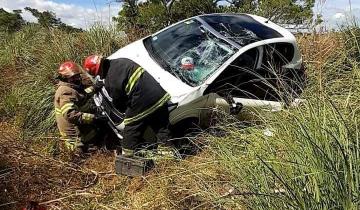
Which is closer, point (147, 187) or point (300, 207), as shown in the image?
point (300, 207)

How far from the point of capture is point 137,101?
Answer: 5.72 metres

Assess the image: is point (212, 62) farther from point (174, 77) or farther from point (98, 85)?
point (98, 85)

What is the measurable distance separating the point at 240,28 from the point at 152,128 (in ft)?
7.03

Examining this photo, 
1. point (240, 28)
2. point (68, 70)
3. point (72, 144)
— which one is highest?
point (240, 28)

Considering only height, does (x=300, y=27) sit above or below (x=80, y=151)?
above

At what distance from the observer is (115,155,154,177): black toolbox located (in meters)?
5.13

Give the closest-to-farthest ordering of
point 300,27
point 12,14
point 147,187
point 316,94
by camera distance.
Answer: point 316,94 → point 147,187 → point 300,27 → point 12,14

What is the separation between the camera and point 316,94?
12.4 ft

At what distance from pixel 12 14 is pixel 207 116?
56.9 feet

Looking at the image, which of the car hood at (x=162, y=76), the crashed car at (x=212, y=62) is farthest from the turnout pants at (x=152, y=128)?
the car hood at (x=162, y=76)

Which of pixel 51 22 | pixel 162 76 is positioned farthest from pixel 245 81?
pixel 51 22

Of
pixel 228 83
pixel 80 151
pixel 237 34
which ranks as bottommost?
pixel 80 151

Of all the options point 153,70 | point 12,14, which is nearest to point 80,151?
point 153,70

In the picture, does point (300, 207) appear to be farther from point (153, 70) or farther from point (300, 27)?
point (153, 70)
